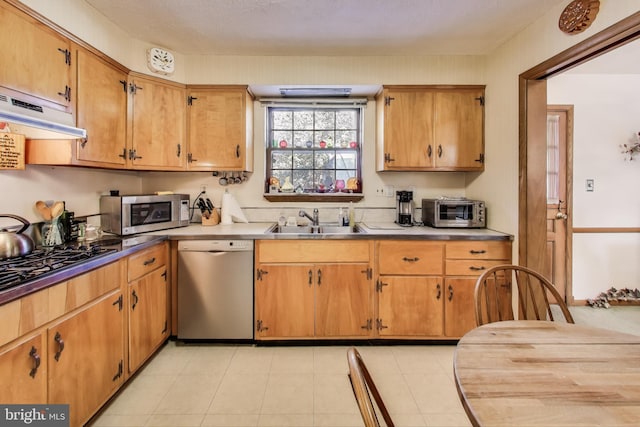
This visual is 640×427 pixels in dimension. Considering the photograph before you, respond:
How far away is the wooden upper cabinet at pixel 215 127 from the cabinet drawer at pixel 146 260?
0.84m

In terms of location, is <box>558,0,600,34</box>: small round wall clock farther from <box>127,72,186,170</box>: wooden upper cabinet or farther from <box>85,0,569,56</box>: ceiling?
<box>127,72,186,170</box>: wooden upper cabinet

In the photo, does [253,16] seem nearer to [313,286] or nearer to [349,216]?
[349,216]

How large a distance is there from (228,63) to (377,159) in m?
1.65

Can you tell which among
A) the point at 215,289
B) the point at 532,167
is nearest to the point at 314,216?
the point at 215,289

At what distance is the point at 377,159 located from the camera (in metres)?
3.19

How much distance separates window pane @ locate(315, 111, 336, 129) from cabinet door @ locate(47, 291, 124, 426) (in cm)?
234

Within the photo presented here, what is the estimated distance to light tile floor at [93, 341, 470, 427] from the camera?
1.80 m

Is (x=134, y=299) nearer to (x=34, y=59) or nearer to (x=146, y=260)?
(x=146, y=260)

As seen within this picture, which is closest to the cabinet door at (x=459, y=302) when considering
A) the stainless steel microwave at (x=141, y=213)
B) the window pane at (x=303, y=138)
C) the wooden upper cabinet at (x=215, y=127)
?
the window pane at (x=303, y=138)

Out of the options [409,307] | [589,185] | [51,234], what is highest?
[589,185]

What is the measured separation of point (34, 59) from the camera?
172 cm

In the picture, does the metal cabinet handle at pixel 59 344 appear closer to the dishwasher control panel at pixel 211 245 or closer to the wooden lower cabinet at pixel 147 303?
the wooden lower cabinet at pixel 147 303

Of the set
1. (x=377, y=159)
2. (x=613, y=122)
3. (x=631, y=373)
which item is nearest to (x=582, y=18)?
(x=377, y=159)

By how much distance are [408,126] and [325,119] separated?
34.8 inches
